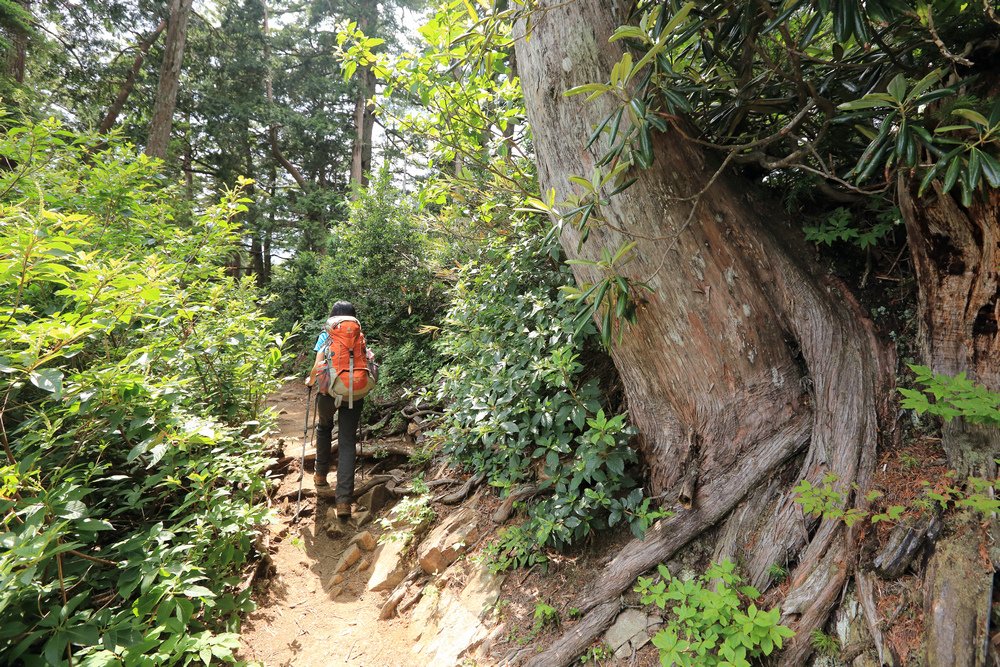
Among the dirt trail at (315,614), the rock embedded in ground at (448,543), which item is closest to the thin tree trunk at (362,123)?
the dirt trail at (315,614)

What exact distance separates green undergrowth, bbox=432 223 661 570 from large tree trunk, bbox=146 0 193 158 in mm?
7167

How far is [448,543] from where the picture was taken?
3469 mm

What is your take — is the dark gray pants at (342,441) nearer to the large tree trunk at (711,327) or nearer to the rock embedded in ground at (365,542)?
the rock embedded in ground at (365,542)

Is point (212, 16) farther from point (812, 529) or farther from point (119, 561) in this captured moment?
point (812, 529)

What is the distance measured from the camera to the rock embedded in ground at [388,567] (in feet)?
11.8

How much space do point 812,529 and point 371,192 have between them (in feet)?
27.6

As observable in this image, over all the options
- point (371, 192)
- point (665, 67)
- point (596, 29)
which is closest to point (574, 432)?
point (665, 67)

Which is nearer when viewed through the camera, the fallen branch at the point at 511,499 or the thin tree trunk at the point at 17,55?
the fallen branch at the point at 511,499

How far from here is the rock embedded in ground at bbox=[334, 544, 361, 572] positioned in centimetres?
385

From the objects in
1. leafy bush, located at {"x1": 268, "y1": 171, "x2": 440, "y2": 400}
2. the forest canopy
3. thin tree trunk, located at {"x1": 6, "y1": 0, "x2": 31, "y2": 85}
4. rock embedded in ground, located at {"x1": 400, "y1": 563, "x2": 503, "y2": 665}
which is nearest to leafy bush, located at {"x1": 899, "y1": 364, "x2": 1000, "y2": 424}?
the forest canopy

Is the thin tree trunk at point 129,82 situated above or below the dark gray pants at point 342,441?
above

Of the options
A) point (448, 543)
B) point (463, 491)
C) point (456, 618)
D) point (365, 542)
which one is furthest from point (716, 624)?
point (365, 542)

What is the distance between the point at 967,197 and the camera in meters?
1.52

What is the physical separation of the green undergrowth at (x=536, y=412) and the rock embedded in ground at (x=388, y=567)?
912 mm
